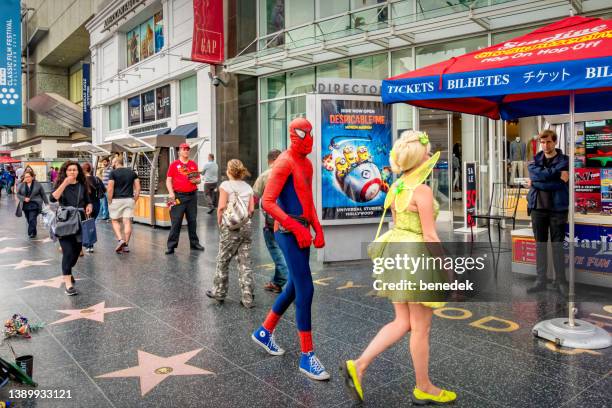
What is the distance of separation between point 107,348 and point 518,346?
3.55 meters

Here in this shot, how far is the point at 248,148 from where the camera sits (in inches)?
757

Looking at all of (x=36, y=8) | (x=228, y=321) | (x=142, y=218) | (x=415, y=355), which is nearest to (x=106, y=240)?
(x=142, y=218)

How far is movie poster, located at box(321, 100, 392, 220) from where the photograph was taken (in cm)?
789

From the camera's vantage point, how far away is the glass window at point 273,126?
→ 18.3 m

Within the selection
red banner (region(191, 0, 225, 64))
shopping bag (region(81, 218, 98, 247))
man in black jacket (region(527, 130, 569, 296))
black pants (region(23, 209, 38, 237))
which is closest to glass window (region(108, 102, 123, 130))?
red banner (region(191, 0, 225, 64))

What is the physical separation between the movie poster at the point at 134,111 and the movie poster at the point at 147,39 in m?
2.47

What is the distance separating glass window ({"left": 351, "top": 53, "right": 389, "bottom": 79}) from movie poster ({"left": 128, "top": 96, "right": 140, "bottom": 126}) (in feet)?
52.9

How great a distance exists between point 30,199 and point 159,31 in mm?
14711

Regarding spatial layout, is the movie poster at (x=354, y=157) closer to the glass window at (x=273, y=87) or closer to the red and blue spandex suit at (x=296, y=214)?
the red and blue spandex suit at (x=296, y=214)

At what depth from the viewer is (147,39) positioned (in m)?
26.0

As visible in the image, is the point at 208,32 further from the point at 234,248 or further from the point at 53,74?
the point at 53,74

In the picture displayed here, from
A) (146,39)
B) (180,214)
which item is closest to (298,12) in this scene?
(180,214)

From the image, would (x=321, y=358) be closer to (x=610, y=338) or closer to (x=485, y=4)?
(x=610, y=338)

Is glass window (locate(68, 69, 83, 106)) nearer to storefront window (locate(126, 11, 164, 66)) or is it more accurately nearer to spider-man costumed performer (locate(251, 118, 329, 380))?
storefront window (locate(126, 11, 164, 66))
